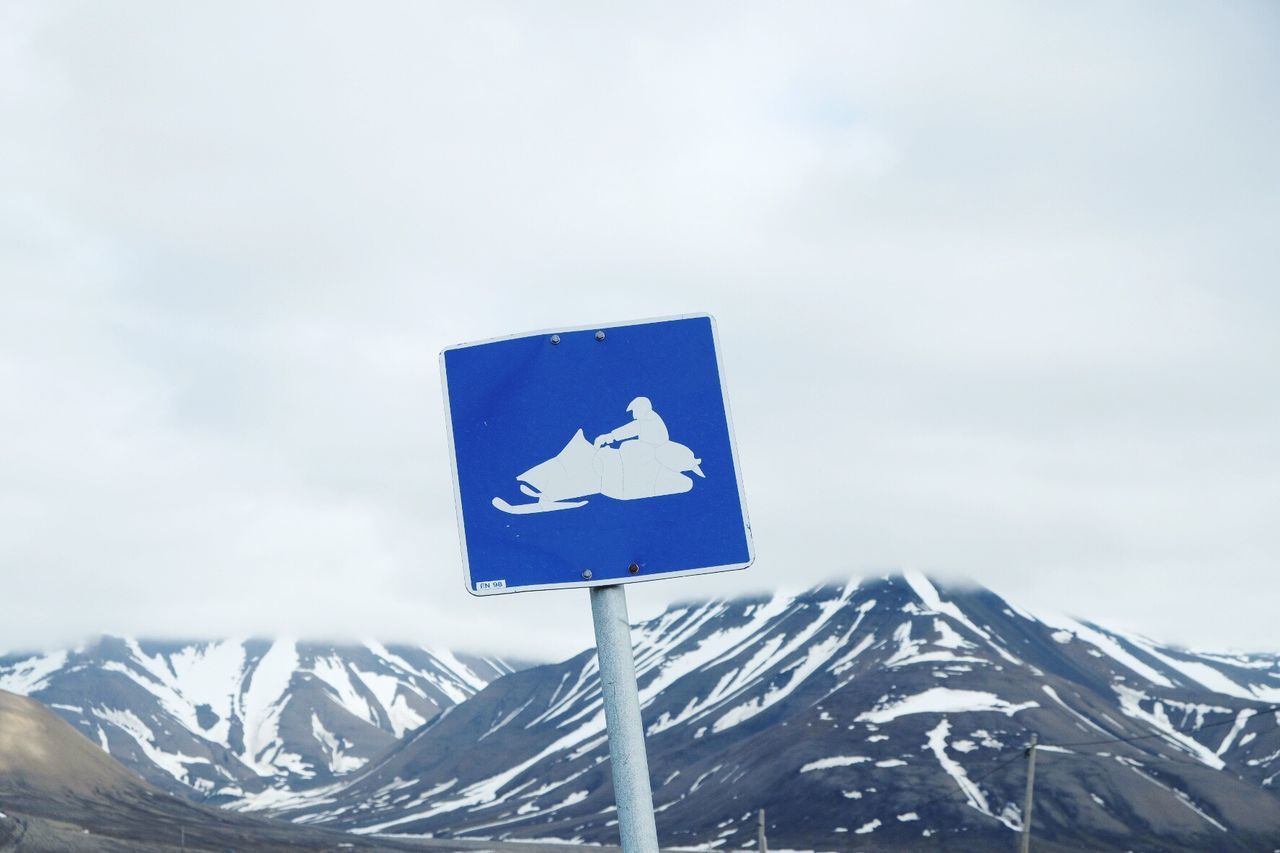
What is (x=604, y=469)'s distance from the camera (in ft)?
16.9

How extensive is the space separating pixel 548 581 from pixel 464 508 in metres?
0.45

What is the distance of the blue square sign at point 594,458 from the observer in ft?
16.7

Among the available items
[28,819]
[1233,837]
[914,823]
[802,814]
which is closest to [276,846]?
[28,819]

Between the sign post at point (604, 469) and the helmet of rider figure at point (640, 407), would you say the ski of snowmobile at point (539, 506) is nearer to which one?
the sign post at point (604, 469)

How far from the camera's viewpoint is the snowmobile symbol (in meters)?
5.11

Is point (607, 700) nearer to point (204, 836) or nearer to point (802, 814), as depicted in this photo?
point (802, 814)

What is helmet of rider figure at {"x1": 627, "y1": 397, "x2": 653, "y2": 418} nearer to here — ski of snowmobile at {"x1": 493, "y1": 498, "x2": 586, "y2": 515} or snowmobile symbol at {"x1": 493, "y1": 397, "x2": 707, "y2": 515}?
snowmobile symbol at {"x1": 493, "y1": 397, "x2": 707, "y2": 515}

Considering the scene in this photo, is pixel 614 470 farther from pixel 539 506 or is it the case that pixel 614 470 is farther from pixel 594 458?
pixel 539 506

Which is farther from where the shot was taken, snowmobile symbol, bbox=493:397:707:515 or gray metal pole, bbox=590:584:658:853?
snowmobile symbol, bbox=493:397:707:515

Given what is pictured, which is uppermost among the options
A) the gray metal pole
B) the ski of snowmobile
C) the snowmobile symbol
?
the snowmobile symbol

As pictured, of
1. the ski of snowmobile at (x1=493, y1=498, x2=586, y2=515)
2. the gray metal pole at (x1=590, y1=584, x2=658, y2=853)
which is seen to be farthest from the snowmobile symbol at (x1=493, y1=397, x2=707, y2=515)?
the gray metal pole at (x1=590, y1=584, x2=658, y2=853)

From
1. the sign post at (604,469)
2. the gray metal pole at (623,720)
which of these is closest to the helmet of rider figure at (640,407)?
the sign post at (604,469)

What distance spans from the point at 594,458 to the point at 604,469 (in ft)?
0.20

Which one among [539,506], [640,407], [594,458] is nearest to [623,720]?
[539,506]
